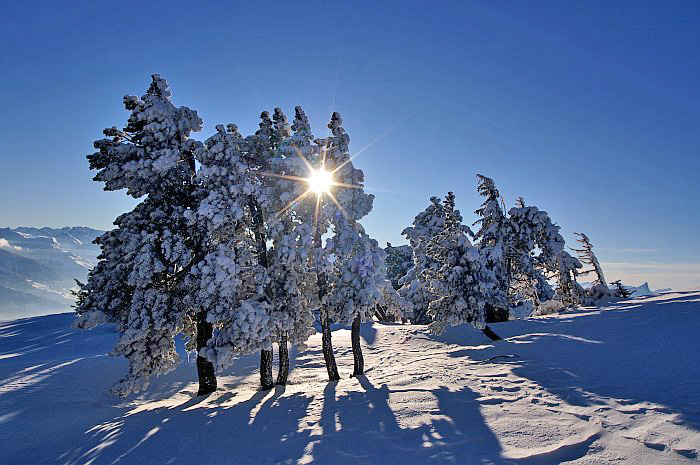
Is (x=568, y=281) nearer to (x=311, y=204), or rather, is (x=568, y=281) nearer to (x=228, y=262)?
(x=311, y=204)

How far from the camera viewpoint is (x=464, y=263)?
2150 cm

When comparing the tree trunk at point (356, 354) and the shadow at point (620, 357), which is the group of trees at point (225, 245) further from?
the shadow at point (620, 357)

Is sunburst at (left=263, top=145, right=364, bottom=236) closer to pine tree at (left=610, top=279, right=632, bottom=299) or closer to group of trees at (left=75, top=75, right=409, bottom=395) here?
group of trees at (left=75, top=75, right=409, bottom=395)

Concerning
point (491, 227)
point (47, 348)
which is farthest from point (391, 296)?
point (47, 348)

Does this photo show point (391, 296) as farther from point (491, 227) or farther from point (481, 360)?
point (491, 227)

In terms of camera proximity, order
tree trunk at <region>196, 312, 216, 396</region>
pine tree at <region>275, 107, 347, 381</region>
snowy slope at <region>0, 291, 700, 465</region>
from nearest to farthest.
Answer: snowy slope at <region>0, 291, 700, 465</region> → tree trunk at <region>196, 312, 216, 396</region> → pine tree at <region>275, 107, 347, 381</region>

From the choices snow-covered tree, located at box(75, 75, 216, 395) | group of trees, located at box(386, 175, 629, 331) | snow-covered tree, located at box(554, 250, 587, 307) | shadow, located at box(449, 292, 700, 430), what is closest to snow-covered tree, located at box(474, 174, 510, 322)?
group of trees, located at box(386, 175, 629, 331)

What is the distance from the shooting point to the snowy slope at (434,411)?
6102 millimetres

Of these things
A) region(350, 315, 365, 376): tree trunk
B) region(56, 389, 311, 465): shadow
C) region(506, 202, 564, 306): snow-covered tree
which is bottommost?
region(56, 389, 311, 465): shadow

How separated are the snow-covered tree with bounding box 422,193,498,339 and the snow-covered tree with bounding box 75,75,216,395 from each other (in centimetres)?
1321

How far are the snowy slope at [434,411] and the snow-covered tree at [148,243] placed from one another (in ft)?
7.39

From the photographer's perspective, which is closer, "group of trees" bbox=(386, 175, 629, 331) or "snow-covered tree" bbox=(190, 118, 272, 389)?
"snow-covered tree" bbox=(190, 118, 272, 389)

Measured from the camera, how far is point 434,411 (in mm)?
8219

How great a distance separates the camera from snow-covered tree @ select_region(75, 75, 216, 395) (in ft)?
41.9
